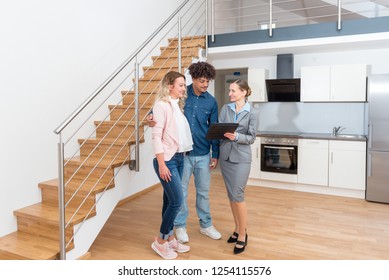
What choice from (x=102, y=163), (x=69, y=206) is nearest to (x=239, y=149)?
(x=102, y=163)

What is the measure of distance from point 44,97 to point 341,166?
4044 mm

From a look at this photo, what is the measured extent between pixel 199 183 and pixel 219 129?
2.20ft

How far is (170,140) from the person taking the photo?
2.35m

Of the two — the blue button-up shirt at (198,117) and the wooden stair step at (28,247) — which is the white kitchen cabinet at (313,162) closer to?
the blue button-up shirt at (198,117)

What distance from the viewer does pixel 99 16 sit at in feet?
12.7

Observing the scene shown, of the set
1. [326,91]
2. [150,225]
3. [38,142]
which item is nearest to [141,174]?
[150,225]

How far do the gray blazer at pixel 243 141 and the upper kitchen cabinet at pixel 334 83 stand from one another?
277 cm

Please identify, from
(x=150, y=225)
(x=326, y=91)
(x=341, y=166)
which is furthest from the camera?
(x=326, y=91)

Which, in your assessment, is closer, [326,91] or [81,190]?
[81,190]

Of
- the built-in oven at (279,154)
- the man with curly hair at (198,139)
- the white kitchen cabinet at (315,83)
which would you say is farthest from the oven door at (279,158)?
the man with curly hair at (198,139)

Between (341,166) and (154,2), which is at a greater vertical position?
(154,2)

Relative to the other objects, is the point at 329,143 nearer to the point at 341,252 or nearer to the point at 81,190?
the point at 341,252

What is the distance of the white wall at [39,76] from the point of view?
269 centimetres

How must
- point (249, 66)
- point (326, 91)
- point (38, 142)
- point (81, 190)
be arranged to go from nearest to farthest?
point (81, 190)
point (38, 142)
point (326, 91)
point (249, 66)
